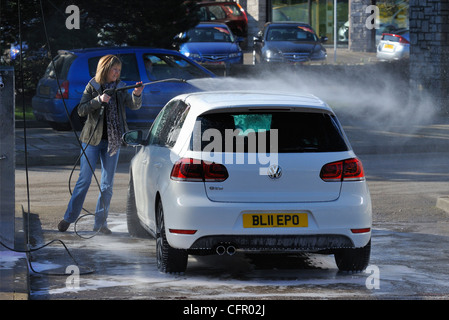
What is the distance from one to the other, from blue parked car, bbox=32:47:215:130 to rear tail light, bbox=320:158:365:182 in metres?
10.4

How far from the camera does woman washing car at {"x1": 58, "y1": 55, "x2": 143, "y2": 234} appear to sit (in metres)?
9.91

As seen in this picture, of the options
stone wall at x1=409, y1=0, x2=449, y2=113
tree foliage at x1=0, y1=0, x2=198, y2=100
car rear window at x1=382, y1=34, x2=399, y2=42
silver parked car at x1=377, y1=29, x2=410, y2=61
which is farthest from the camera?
car rear window at x1=382, y1=34, x2=399, y2=42

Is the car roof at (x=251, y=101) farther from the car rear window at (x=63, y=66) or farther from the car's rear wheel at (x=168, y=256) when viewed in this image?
the car rear window at (x=63, y=66)

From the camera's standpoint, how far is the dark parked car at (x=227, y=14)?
4166 centimetres

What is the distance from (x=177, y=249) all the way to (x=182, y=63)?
1189cm

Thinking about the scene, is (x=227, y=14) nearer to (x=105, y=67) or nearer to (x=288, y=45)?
(x=288, y=45)

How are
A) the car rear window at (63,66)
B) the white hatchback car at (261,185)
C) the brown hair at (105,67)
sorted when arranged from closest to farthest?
1. the white hatchback car at (261,185)
2. the brown hair at (105,67)
3. the car rear window at (63,66)

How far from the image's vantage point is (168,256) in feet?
25.9

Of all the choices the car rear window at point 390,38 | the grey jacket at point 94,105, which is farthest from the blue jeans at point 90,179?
the car rear window at point 390,38

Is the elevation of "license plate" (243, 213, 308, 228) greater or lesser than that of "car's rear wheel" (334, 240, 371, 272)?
greater

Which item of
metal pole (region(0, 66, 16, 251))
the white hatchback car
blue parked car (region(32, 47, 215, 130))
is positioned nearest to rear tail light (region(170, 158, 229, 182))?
the white hatchback car

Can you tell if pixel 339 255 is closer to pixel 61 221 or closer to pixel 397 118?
pixel 61 221

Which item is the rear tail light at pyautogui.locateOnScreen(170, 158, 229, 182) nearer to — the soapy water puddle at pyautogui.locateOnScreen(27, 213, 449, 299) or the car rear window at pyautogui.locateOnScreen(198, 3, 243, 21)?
the soapy water puddle at pyautogui.locateOnScreen(27, 213, 449, 299)

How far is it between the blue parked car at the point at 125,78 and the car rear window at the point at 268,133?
10.1m
